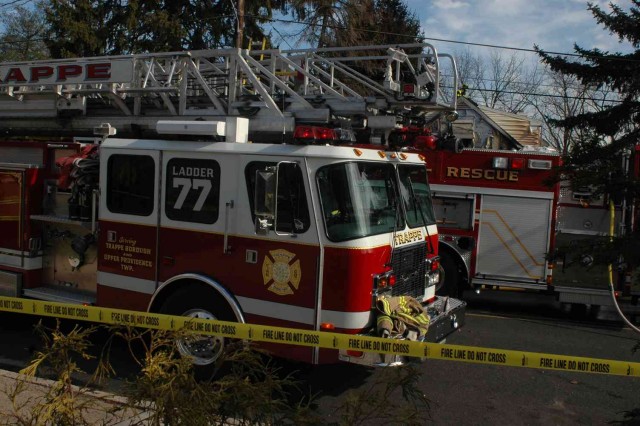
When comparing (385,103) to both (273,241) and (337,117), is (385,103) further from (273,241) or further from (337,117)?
(273,241)

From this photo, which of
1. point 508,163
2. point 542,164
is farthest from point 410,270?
point 542,164

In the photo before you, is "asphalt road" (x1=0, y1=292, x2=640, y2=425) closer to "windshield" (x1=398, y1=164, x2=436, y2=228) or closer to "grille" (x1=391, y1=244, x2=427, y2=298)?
"grille" (x1=391, y1=244, x2=427, y2=298)

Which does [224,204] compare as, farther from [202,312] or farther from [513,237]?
[513,237]

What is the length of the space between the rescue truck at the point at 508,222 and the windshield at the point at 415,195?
9.21ft

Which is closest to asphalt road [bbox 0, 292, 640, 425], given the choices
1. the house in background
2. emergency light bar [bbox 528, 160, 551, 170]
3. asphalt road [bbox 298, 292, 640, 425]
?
asphalt road [bbox 298, 292, 640, 425]

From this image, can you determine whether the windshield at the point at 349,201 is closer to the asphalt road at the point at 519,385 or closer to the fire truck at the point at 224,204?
the fire truck at the point at 224,204

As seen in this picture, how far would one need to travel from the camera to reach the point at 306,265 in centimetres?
465

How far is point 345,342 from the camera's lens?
407cm

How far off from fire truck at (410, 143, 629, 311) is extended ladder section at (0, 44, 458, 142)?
101 inches

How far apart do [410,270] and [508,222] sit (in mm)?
4010

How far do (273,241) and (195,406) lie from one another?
95.9 inches

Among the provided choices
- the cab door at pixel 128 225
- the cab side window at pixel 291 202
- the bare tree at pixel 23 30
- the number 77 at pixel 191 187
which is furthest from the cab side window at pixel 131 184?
the bare tree at pixel 23 30

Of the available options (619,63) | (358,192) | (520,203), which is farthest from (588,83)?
(358,192)

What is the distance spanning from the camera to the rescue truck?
8555 mm
